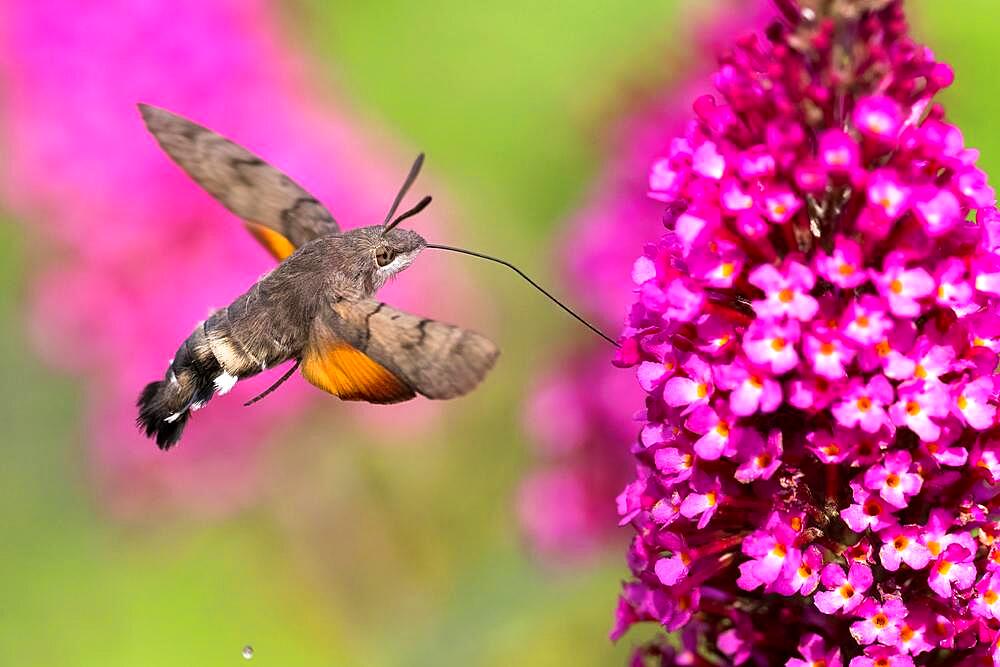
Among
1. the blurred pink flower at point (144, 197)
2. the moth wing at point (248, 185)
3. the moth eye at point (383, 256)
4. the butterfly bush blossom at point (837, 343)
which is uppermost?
the blurred pink flower at point (144, 197)

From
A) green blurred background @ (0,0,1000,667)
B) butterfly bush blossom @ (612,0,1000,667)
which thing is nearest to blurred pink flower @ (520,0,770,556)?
green blurred background @ (0,0,1000,667)

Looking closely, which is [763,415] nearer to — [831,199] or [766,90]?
[831,199]

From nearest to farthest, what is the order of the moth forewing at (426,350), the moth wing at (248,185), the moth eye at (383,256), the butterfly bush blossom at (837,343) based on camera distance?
the butterfly bush blossom at (837,343), the moth forewing at (426,350), the moth eye at (383,256), the moth wing at (248,185)

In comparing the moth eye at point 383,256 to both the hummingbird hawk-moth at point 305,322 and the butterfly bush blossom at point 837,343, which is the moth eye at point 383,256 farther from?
the butterfly bush blossom at point 837,343

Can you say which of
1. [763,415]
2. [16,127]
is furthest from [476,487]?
[763,415]

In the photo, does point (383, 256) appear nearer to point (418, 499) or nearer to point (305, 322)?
point (305, 322)

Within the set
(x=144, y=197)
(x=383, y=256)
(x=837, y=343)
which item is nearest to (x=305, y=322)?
(x=383, y=256)

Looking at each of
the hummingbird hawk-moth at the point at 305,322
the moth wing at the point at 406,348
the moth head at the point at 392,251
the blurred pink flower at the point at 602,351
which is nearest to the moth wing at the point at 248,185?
the hummingbird hawk-moth at the point at 305,322
